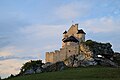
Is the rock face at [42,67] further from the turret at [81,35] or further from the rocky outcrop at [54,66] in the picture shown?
the turret at [81,35]

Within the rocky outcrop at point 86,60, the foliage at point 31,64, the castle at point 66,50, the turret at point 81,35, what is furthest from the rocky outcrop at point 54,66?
the turret at point 81,35

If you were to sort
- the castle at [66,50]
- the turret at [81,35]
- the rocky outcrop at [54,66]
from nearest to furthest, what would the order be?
the rocky outcrop at [54,66] < the castle at [66,50] < the turret at [81,35]

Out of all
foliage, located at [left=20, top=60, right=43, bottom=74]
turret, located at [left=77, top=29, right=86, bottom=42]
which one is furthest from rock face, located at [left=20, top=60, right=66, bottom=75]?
turret, located at [left=77, top=29, right=86, bottom=42]

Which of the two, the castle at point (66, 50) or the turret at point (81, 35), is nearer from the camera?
the castle at point (66, 50)

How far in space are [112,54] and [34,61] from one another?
20.4 m

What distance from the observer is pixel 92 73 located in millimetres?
59344

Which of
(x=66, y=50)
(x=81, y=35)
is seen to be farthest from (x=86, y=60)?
(x=81, y=35)

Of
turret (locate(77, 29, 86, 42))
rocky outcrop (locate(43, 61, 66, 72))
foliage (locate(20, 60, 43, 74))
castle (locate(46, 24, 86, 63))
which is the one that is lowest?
rocky outcrop (locate(43, 61, 66, 72))

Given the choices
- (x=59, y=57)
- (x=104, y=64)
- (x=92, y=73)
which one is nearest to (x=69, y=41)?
(x=59, y=57)

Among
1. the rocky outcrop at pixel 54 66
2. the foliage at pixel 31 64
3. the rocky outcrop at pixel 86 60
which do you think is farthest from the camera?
the foliage at pixel 31 64

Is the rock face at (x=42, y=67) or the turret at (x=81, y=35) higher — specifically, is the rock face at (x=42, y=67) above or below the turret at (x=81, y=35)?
below

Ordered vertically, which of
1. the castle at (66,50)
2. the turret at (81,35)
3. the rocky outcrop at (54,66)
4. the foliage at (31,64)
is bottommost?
the rocky outcrop at (54,66)

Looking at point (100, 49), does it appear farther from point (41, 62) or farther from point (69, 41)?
point (41, 62)

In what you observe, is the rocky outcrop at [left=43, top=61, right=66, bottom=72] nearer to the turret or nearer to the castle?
the castle
